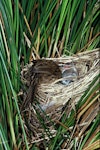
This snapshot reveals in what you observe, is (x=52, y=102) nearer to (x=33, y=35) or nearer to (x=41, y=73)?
(x=41, y=73)

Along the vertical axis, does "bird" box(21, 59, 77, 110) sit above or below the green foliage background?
below

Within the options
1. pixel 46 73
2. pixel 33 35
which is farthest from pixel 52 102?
pixel 33 35

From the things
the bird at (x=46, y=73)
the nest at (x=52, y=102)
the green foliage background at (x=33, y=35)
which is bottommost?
the nest at (x=52, y=102)

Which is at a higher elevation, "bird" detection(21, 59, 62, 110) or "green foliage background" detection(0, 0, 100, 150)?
"green foliage background" detection(0, 0, 100, 150)

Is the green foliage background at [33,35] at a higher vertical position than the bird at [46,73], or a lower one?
higher

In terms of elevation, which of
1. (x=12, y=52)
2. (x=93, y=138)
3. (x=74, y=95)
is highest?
(x=12, y=52)

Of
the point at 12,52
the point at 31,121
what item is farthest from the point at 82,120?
the point at 12,52

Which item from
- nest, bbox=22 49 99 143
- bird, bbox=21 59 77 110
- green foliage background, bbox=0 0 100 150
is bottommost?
nest, bbox=22 49 99 143

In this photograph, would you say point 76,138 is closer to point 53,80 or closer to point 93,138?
point 93,138
